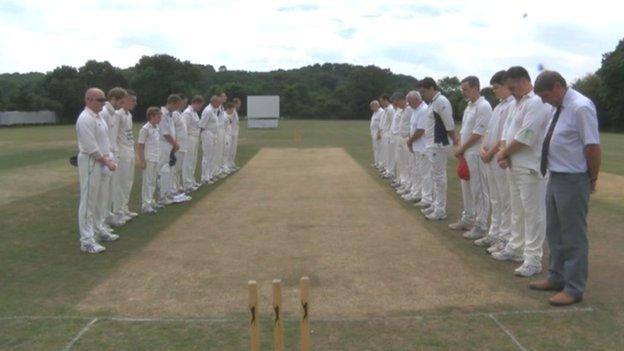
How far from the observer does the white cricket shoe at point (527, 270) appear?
7457mm

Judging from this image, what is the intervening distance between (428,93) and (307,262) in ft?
14.8

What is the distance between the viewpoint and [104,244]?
954cm

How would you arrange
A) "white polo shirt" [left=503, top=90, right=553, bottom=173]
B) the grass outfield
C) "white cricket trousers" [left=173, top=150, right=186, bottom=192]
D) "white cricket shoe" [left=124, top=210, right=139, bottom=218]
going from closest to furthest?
1. the grass outfield
2. "white polo shirt" [left=503, top=90, right=553, bottom=173]
3. "white cricket shoe" [left=124, top=210, right=139, bottom=218]
4. "white cricket trousers" [left=173, top=150, right=186, bottom=192]

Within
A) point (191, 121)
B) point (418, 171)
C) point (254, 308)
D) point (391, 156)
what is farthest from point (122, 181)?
point (391, 156)

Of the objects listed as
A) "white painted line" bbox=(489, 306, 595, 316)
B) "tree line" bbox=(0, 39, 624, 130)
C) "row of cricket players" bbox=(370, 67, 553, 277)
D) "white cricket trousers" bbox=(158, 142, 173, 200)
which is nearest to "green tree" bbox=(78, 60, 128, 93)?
"tree line" bbox=(0, 39, 624, 130)

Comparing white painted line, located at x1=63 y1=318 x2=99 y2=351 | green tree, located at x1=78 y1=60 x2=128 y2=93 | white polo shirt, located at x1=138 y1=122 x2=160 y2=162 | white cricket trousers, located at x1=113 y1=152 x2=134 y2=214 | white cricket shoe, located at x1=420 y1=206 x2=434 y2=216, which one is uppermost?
green tree, located at x1=78 y1=60 x2=128 y2=93

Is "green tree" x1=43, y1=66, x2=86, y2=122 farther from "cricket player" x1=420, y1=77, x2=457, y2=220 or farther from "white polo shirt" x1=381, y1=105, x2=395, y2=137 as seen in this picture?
"cricket player" x1=420, y1=77, x2=457, y2=220

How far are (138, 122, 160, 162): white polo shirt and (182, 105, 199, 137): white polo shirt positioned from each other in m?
3.51

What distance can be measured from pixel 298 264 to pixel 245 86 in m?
99.3

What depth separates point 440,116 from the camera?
1113cm

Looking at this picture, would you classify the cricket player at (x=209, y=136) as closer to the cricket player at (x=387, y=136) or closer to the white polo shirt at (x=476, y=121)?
the cricket player at (x=387, y=136)

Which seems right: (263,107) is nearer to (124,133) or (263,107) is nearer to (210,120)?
(210,120)

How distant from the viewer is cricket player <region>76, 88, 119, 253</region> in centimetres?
893

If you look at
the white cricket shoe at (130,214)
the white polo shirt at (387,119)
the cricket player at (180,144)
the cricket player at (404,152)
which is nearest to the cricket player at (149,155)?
the white cricket shoe at (130,214)
